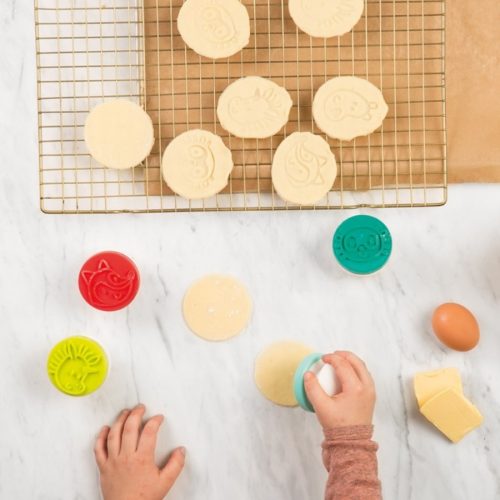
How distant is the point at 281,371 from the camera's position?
0.98 metres

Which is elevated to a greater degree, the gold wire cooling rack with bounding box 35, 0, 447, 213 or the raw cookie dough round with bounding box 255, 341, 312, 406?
the gold wire cooling rack with bounding box 35, 0, 447, 213

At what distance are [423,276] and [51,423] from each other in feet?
1.89

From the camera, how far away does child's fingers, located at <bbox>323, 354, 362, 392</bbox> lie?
0.90m

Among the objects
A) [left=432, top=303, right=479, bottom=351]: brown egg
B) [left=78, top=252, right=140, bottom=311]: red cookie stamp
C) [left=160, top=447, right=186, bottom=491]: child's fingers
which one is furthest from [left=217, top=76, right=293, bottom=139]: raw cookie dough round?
[left=160, top=447, right=186, bottom=491]: child's fingers

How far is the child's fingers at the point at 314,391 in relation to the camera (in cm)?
89

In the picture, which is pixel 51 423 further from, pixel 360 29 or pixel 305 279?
pixel 360 29

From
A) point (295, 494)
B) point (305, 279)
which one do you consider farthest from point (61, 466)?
point (305, 279)

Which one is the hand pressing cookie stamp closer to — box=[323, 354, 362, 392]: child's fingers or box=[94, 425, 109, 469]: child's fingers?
box=[323, 354, 362, 392]: child's fingers

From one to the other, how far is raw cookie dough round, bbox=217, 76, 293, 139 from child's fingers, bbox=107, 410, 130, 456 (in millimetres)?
434

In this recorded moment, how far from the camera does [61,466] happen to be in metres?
0.99

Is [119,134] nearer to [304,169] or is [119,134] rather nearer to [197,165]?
[197,165]

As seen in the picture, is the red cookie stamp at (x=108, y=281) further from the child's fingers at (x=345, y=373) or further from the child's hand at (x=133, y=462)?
the child's fingers at (x=345, y=373)

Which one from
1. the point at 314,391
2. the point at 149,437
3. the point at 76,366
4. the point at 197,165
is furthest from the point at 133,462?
the point at 197,165

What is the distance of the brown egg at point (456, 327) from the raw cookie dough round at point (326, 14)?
1.33ft
